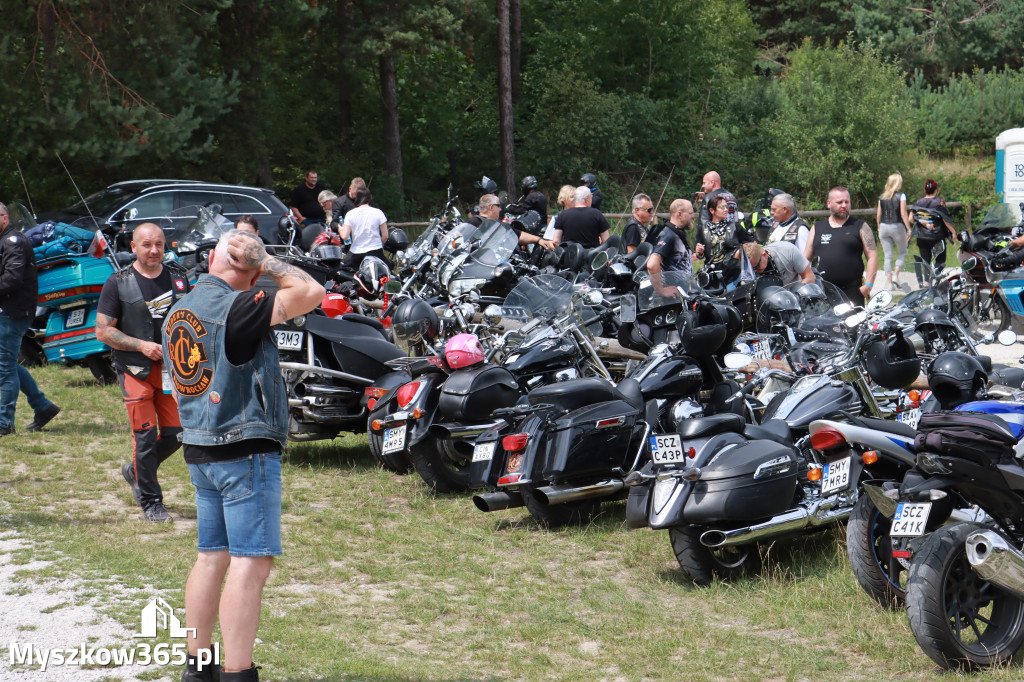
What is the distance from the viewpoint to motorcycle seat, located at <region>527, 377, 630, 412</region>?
6789 millimetres

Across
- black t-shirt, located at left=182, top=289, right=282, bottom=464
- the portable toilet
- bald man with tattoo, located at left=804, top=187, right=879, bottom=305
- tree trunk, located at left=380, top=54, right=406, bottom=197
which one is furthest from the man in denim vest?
tree trunk, located at left=380, top=54, right=406, bottom=197

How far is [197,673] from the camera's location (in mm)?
4148

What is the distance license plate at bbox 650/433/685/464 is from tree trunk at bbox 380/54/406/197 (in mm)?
23731

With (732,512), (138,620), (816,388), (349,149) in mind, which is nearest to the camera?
(138,620)

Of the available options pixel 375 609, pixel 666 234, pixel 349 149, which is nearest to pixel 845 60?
pixel 349 149

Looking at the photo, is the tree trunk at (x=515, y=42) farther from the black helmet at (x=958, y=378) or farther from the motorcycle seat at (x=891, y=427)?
the motorcycle seat at (x=891, y=427)

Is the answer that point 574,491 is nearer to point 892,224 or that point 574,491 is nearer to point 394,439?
point 394,439

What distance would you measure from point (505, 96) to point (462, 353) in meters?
22.5

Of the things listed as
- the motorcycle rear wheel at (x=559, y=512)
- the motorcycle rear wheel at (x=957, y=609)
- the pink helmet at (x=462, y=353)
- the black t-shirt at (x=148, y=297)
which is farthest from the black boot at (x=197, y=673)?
the pink helmet at (x=462, y=353)

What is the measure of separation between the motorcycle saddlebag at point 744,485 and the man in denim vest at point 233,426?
→ 2.29m

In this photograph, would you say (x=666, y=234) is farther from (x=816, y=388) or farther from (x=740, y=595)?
(x=740, y=595)

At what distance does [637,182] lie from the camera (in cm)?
3256

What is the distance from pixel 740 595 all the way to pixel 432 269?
6447 millimetres

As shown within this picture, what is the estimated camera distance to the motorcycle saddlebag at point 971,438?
4469 mm
